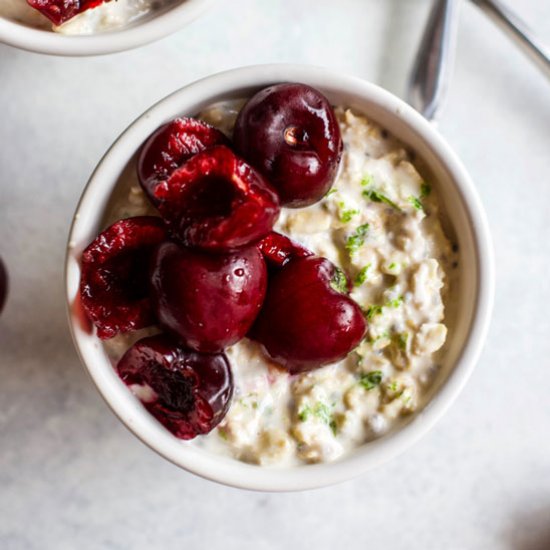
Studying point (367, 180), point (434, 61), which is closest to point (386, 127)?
point (367, 180)

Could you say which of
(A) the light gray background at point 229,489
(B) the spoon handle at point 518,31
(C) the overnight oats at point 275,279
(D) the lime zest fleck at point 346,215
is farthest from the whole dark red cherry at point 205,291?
(B) the spoon handle at point 518,31

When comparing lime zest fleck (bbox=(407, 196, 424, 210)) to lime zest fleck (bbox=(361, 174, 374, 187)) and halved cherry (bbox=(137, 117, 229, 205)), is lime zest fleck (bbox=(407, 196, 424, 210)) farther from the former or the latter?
halved cherry (bbox=(137, 117, 229, 205))

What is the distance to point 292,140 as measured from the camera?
1.06m

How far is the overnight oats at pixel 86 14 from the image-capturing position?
1.14m

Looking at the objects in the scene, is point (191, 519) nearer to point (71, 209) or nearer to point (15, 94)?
point (71, 209)

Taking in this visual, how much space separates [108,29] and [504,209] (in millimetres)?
697

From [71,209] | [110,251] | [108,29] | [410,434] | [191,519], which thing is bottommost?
[191,519]

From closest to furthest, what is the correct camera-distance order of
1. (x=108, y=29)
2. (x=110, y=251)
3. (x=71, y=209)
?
(x=110, y=251), (x=108, y=29), (x=71, y=209)

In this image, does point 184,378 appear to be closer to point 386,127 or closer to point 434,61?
point 386,127

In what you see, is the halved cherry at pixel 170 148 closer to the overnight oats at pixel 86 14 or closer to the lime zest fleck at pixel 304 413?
the overnight oats at pixel 86 14

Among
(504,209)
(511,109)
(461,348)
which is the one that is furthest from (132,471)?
(511,109)

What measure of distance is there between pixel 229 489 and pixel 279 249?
0.51m

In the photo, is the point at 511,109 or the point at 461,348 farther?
the point at 511,109

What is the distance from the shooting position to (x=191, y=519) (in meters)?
1.44
